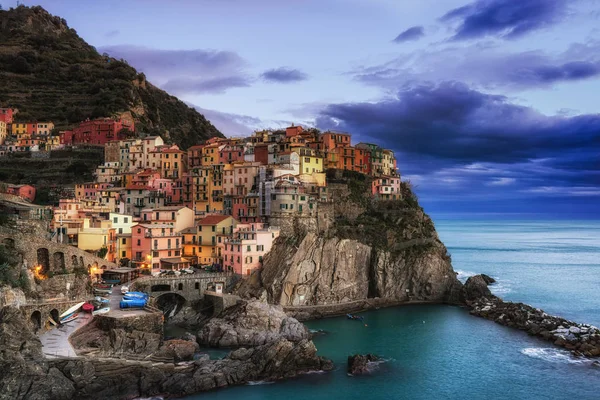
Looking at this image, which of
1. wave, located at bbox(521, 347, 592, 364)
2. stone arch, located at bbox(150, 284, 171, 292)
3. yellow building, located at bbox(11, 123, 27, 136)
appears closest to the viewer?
wave, located at bbox(521, 347, 592, 364)

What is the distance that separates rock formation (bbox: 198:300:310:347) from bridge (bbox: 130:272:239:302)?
606cm

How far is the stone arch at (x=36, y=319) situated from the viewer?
120 ft

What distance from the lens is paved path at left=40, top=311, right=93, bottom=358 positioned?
3353 centimetres

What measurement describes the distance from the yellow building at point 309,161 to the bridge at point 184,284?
19257 mm

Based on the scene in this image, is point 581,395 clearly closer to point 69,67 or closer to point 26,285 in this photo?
point 26,285

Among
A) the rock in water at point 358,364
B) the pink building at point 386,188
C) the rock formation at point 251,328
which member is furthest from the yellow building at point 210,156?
the rock in water at point 358,364

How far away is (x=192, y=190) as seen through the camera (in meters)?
68.0

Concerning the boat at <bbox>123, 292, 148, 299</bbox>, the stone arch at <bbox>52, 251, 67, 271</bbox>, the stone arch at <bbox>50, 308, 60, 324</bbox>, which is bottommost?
the stone arch at <bbox>50, 308, 60, 324</bbox>

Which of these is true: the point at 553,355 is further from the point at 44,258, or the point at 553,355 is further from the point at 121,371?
the point at 44,258

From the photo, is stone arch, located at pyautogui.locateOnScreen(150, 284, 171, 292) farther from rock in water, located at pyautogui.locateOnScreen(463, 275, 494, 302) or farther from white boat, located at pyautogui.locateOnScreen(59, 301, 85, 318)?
rock in water, located at pyautogui.locateOnScreen(463, 275, 494, 302)

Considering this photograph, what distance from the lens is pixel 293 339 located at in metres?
43.6

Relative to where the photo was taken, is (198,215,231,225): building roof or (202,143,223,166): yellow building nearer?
(198,215,231,225): building roof

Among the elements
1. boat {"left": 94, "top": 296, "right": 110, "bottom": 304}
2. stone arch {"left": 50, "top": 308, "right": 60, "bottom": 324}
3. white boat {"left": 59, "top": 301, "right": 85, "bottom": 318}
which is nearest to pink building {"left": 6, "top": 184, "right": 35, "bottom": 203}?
boat {"left": 94, "top": 296, "right": 110, "bottom": 304}

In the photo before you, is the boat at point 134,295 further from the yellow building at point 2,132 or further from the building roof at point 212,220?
the yellow building at point 2,132
